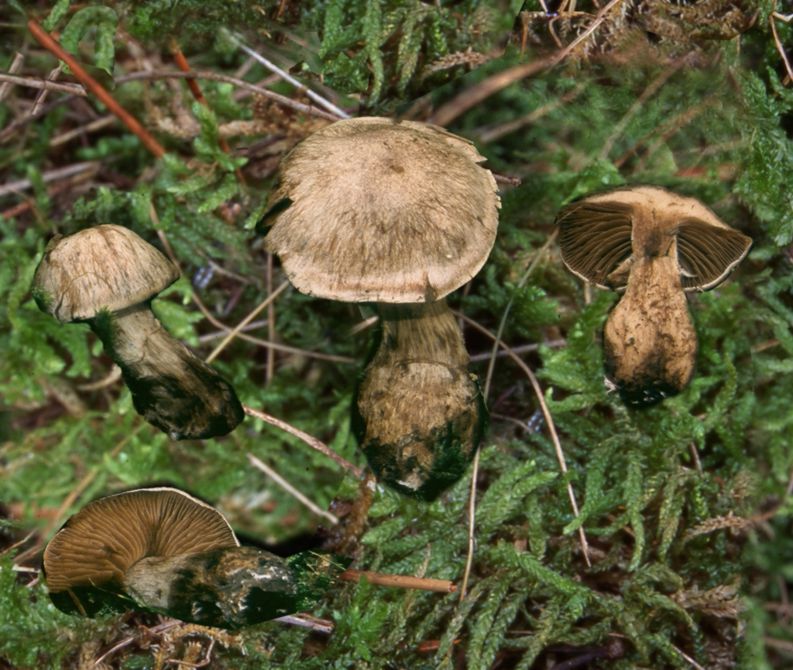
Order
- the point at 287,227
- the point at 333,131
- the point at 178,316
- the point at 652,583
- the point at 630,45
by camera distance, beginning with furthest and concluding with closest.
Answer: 1. the point at 178,316
2. the point at 630,45
3. the point at 652,583
4. the point at 333,131
5. the point at 287,227

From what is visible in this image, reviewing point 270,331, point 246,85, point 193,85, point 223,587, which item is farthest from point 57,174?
point 223,587

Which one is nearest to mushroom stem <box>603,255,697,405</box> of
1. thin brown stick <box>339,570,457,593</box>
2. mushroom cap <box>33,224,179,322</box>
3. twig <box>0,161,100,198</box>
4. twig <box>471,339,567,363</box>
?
twig <box>471,339,567,363</box>

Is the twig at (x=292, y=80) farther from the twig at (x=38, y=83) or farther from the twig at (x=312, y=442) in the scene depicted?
the twig at (x=312, y=442)

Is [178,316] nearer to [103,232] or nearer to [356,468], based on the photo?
[103,232]

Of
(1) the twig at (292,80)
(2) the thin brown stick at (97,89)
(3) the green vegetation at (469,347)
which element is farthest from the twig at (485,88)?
(2) the thin brown stick at (97,89)

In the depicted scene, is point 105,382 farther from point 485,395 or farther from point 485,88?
point 485,88

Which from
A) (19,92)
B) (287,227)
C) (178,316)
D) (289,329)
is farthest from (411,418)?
(19,92)

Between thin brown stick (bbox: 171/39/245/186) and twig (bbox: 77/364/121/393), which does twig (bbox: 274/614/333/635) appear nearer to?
twig (bbox: 77/364/121/393)
